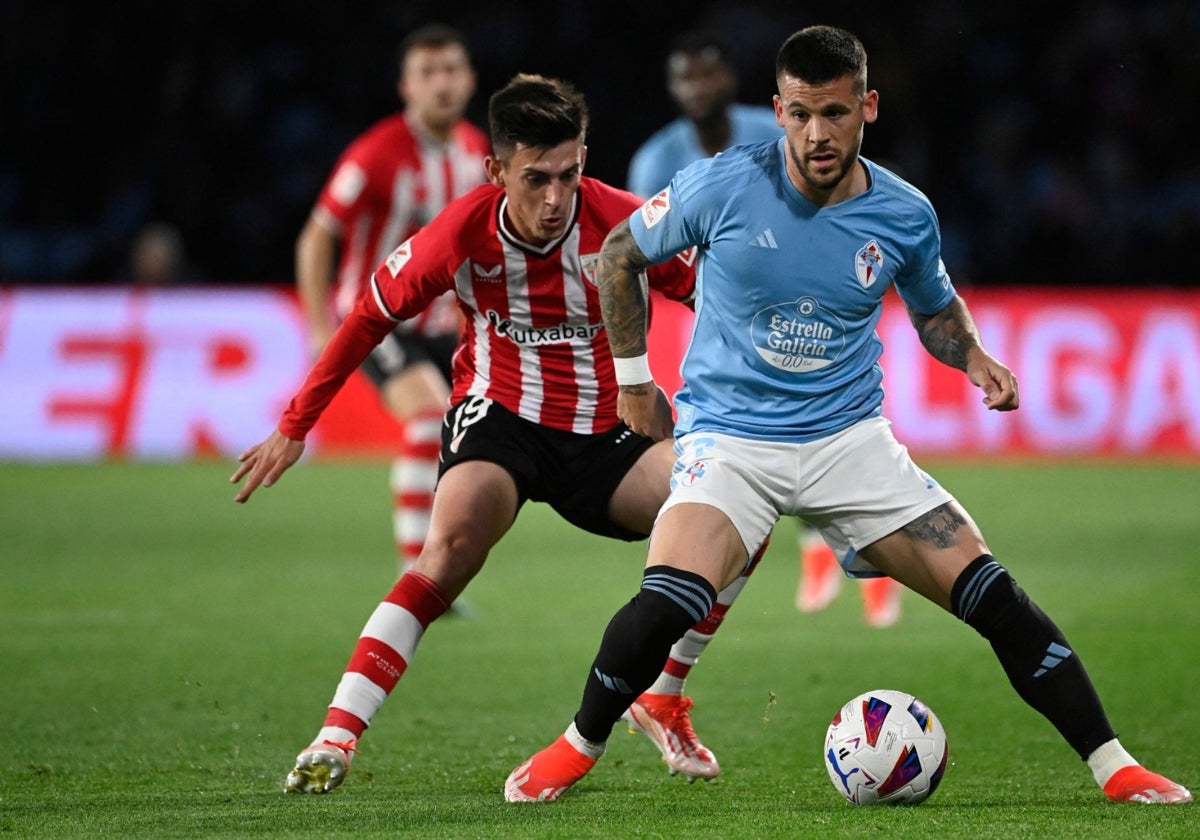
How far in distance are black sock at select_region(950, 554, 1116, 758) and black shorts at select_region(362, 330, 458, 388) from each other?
4.30m

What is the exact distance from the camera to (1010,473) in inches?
543

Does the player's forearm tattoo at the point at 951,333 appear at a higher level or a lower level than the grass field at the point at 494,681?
higher

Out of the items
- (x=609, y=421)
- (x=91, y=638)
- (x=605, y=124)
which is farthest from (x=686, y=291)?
(x=605, y=124)

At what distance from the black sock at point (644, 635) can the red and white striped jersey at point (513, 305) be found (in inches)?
40.0

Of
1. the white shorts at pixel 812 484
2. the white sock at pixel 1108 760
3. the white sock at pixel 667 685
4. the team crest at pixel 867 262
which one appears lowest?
the white sock at pixel 667 685

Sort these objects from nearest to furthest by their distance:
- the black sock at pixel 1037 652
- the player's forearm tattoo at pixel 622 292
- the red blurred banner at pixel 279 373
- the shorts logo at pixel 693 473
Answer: the black sock at pixel 1037 652, the shorts logo at pixel 693 473, the player's forearm tattoo at pixel 622 292, the red blurred banner at pixel 279 373

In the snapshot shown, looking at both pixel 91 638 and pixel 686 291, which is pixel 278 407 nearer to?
pixel 91 638

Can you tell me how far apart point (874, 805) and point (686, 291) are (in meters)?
1.58

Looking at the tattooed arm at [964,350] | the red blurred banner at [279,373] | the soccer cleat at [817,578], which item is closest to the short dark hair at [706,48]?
the soccer cleat at [817,578]

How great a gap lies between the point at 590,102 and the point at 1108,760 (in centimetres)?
1403

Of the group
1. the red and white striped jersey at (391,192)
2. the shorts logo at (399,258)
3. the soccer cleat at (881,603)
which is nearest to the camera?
the shorts logo at (399,258)

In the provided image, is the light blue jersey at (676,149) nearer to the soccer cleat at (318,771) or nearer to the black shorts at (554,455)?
the black shorts at (554,455)

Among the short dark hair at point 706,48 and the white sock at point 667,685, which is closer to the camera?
the white sock at point 667,685

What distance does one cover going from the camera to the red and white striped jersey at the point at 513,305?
486cm
